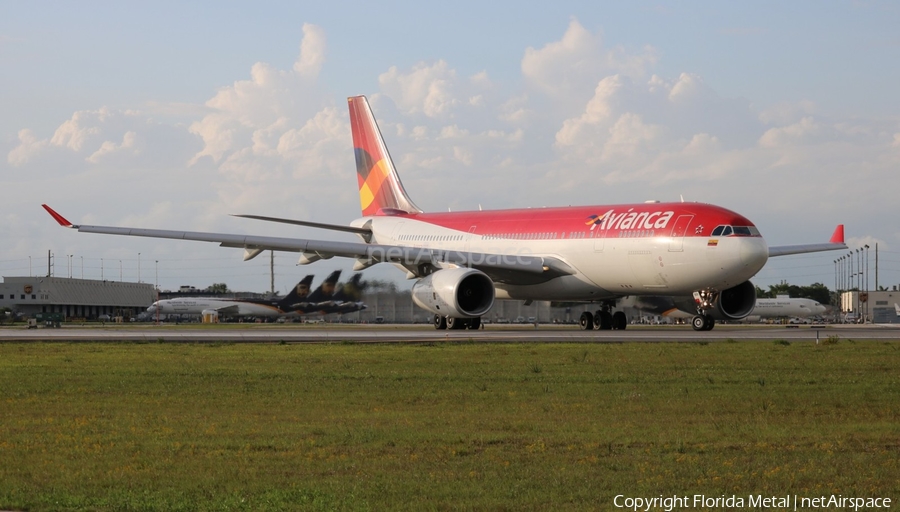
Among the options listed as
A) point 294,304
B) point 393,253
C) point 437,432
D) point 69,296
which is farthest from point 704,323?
point 69,296

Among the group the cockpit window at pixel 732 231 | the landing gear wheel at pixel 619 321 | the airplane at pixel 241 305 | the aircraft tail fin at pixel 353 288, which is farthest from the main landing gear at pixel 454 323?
the airplane at pixel 241 305

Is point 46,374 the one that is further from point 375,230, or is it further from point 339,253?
point 375,230

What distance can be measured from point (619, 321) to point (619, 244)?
5862 millimetres

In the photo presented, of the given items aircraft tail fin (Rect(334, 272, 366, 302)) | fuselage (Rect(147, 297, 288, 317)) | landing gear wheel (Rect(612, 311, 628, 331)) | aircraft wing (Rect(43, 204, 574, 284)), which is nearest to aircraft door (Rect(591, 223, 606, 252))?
aircraft wing (Rect(43, 204, 574, 284))

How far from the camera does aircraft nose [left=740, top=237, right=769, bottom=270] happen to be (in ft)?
102

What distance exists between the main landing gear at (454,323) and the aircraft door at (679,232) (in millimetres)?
7653

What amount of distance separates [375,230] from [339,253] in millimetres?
7902

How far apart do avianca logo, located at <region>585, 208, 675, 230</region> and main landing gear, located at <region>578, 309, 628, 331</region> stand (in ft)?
15.0

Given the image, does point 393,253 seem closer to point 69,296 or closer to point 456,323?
point 456,323

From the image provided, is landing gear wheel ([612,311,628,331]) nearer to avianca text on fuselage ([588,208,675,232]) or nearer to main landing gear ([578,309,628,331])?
main landing gear ([578,309,628,331])

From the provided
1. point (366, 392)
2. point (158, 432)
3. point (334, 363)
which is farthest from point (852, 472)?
point (334, 363)

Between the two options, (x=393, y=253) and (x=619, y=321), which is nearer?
(x=393, y=253)

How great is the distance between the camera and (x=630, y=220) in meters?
33.8

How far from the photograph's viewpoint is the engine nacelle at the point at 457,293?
33719mm
